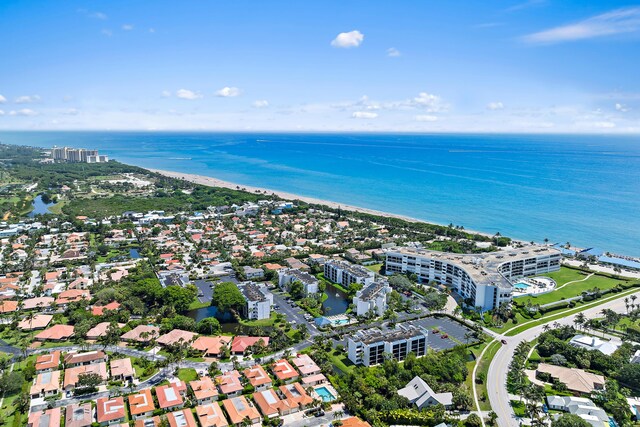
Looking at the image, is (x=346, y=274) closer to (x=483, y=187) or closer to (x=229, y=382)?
(x=229, y=382)

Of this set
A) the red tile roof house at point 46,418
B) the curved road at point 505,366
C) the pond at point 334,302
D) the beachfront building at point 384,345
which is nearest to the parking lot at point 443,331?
the beachfront building at point 384,345

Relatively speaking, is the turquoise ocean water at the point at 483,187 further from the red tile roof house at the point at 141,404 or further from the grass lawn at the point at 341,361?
the red tile roof house at the point at 141,404

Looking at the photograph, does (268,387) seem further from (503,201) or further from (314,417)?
(503,201)

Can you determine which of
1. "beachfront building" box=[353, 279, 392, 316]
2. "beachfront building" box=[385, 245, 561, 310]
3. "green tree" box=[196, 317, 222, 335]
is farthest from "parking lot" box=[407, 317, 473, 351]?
"green tree" box=[196, 317, 222, 335]

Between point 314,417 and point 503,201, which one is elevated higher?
point 503,201

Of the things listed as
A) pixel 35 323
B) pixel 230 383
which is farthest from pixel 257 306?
pixel 35 323

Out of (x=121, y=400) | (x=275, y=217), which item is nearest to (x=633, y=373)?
(x=121, y=400)

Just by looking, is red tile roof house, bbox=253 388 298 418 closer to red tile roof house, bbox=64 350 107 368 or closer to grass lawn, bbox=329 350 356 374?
grass lawn, bbox=329 350 356 374
